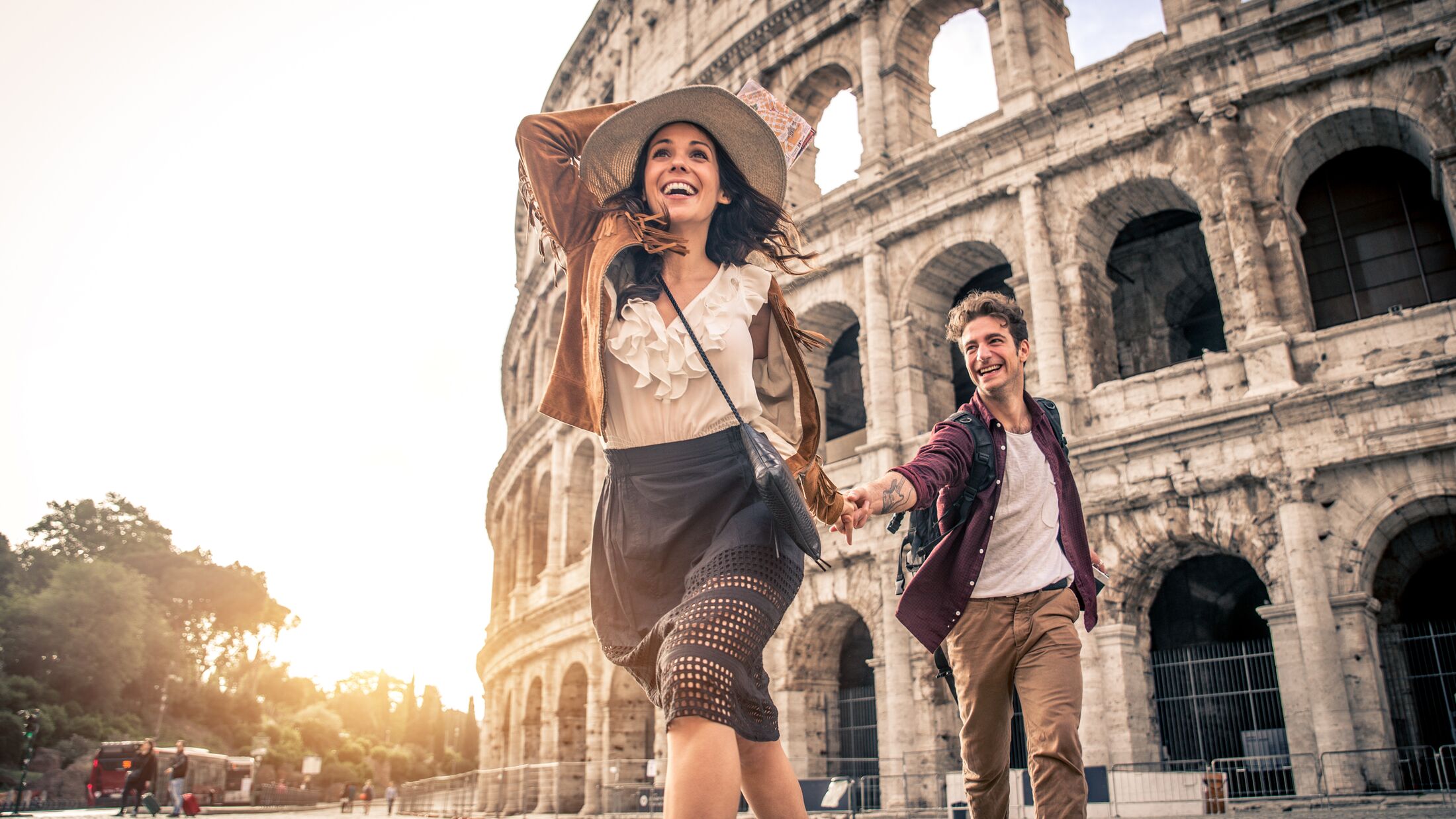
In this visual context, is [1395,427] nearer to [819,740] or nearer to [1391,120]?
[1391,120]

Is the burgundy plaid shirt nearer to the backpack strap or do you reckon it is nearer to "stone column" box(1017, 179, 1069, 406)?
the backpack strap

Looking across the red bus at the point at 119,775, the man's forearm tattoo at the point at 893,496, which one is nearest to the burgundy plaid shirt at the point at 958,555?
the man's forearm tattoo at the point at 893,496

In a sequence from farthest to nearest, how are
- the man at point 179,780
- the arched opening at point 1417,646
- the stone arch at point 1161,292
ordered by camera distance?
the man at point 179,780
the stone arch at point 1161,292
the arched opening at point 1417,646

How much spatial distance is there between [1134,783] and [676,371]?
367 inches

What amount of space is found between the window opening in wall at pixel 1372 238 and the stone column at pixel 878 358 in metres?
4.91

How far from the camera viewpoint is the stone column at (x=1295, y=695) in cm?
905

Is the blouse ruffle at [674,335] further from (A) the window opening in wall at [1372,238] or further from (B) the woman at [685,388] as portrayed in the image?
(A) the window opening in wall at [1372,238]

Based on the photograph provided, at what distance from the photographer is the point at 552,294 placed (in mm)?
22547

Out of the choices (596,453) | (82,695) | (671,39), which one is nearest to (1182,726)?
(596,453)

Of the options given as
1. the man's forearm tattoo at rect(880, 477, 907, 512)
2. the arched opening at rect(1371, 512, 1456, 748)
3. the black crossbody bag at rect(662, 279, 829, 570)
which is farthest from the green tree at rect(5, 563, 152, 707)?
the black crossbody bag at rect(662, 279, 829, 570)

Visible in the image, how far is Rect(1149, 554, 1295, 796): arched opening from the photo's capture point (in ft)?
36.5

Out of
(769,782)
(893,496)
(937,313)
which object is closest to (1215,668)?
(937,313)

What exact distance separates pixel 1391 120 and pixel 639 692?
13340 millimetres

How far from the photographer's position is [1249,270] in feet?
34.8
